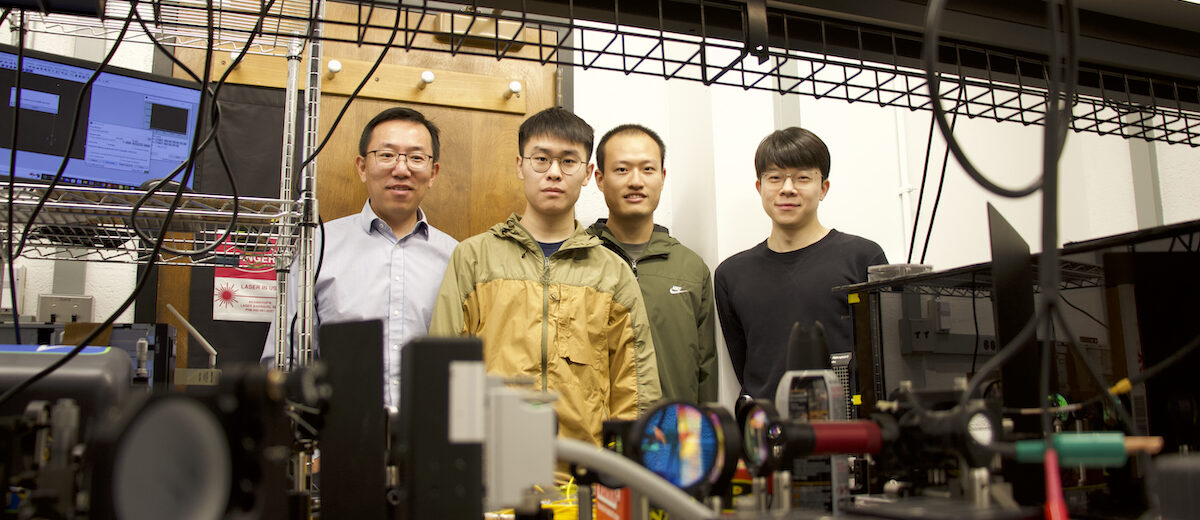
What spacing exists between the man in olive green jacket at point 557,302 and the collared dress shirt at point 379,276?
0.60 feet

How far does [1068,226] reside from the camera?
8.28 feet

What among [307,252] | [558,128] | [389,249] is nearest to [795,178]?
[558,128]

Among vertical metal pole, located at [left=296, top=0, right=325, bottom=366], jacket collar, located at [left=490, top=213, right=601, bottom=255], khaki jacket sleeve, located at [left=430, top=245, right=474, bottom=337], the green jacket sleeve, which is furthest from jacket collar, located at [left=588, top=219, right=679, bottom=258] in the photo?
vertical metal pole, located at [left=296, top=0, right=325, bottom=366]

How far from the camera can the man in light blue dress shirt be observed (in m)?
1.88

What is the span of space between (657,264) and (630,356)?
49 centimetres

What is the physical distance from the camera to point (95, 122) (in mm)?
1679

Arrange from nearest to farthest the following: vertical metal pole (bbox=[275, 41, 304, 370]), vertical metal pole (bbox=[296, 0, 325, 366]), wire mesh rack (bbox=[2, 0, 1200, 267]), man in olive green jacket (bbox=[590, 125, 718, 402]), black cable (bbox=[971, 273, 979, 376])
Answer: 1. wire mesh rack (bbox=[2, 0, 1200, 267])
2. black cable (bbox=[971, 273, 979, 376])
3. vertical metal pole (bbox=[296, 0, 325, 366])
4. vertical metal pole (bbox=[275, 41, 304, 370])
5. man in olive green jacket (bbox=[590, 125, 718, 402])

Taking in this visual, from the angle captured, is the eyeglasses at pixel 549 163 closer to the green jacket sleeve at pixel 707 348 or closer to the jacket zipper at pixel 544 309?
the jacket zipper at pixel 544 309

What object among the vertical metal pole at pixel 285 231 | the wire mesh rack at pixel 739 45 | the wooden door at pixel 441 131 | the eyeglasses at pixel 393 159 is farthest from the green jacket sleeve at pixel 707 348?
the vertical metal pole at pixel 285 231

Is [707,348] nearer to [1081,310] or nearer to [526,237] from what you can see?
[526,237]

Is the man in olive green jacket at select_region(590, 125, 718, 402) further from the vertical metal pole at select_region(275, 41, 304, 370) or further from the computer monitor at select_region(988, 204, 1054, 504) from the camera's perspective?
the computer monitor at select_region(988, 204, 1054, 504)

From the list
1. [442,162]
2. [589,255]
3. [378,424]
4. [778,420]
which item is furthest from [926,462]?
[442,162]

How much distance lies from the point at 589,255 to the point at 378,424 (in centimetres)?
132

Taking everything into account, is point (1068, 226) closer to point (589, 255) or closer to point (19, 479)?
point (589, 255)
